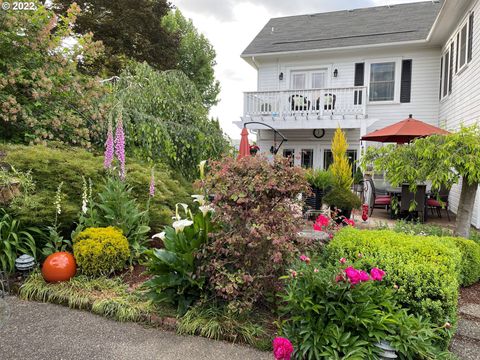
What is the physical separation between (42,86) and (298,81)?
32.2ft

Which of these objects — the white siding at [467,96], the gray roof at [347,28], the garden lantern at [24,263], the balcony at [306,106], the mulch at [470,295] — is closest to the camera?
the mulch at [470,295]

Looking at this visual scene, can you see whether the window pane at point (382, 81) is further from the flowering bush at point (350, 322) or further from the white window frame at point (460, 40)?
the flowering bush at point (350, 322)

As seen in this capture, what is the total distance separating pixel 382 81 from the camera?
12.2 meters

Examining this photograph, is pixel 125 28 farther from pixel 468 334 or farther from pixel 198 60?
pixel 468 334

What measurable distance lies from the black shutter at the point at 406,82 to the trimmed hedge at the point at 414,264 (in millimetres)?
9587

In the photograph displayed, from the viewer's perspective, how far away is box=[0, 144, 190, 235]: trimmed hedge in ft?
13.1

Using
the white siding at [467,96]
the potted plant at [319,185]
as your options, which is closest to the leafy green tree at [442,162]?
the potted plant at [319,185]

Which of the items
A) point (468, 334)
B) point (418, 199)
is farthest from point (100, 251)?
point (418, 199)

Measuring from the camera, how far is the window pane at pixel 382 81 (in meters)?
12.1

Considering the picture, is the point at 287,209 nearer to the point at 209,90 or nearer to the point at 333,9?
the point at 333,9

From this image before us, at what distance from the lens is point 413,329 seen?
8.30 ft

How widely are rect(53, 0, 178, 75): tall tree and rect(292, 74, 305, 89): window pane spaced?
325 inches

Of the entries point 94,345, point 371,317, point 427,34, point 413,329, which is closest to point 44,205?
point 94,345

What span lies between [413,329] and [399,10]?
14.7m
